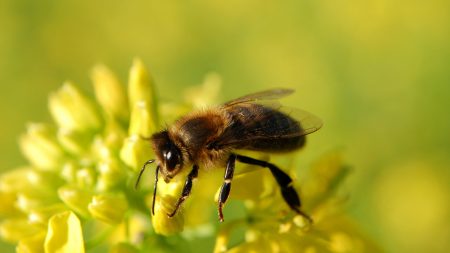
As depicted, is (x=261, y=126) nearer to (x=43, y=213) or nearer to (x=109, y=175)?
(x=109, y=175)

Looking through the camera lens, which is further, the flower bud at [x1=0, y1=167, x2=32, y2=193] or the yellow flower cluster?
the flower bud at [x1=0, y1=167, x2=32, y2=193]

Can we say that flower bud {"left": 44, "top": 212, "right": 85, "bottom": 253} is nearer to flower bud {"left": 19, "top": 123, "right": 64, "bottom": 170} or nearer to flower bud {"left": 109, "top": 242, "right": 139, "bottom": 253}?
flower bud {"left": 109, "top": 242, "right": 139, "bottom": 253}

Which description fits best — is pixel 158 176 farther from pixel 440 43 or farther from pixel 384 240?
pixel 440 43

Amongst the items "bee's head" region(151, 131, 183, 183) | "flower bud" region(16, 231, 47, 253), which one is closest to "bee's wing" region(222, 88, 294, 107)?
"bee's head" region(151, 131, 183, 183)

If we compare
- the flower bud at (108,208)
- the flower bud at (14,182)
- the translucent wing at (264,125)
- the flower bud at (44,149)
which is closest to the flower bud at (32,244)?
the flower bud at (108,208)

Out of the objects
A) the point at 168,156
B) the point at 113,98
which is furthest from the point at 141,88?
the point at 168,156

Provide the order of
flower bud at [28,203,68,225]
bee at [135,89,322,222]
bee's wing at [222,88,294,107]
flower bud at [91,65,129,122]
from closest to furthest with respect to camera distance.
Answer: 1. bee at [135,89,322,222]
2. flower bud at [28,203,68,225]
3. bee's wing at [222,88,294,107]
4. flower bud at [91,65,129,122]

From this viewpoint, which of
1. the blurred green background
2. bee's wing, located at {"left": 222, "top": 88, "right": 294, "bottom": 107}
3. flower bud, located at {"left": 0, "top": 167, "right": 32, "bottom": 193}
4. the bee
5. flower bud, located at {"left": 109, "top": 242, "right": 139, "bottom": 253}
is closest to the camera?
the bee
